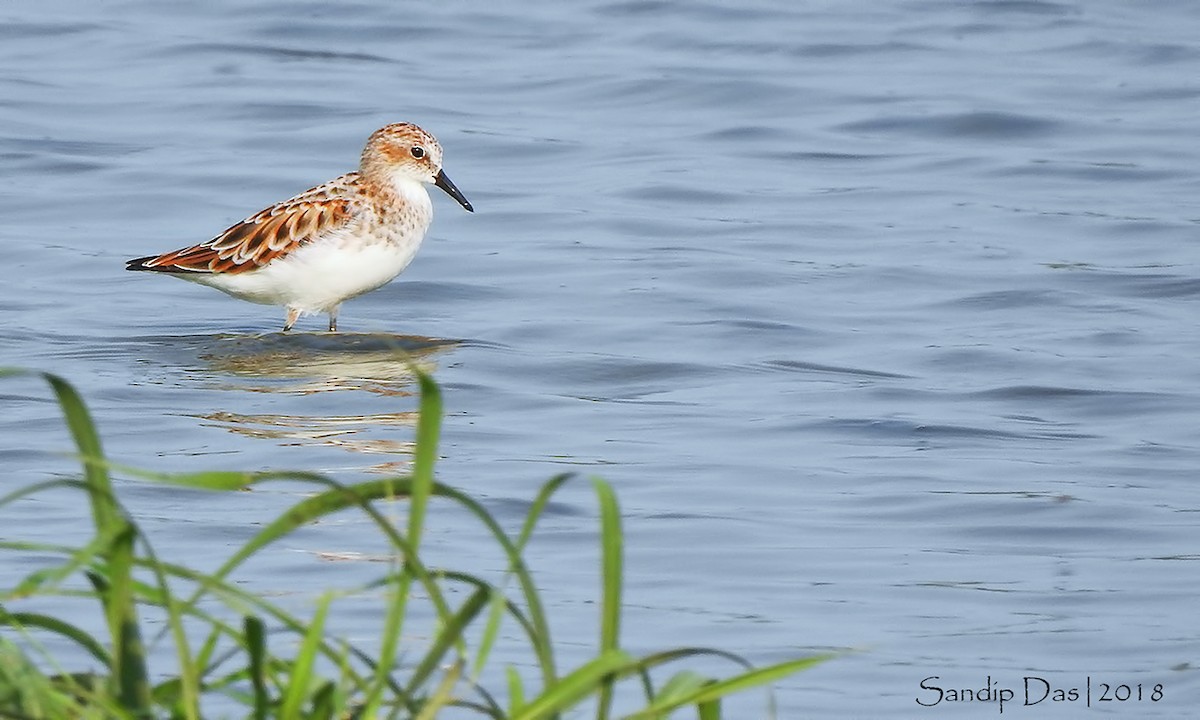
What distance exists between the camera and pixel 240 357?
1044 cm

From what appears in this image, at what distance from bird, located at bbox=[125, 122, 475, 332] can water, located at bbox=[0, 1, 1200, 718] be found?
0.32 metres

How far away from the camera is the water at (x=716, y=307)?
22.5 ft

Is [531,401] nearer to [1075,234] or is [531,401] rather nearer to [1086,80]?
[1075,234]

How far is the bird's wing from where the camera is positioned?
34.5 ft

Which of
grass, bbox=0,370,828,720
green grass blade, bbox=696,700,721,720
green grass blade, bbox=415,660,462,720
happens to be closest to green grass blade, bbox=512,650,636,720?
grass, bbox=0,370,828,720

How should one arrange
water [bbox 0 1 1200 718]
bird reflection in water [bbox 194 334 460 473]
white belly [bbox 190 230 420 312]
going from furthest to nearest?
white belly [bbox 190 230 420 312], bird reflection in water [bbox 194 334 460 473], water [bbox 0 1 1200 718]

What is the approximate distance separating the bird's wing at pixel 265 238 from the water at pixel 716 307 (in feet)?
1.40

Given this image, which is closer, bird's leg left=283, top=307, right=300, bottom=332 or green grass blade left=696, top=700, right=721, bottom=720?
green grass blade left=696, top=700, right=721, bottom=720

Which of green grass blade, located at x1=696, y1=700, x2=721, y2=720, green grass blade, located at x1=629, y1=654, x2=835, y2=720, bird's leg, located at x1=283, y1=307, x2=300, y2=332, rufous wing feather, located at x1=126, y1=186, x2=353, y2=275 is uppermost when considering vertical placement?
rufous wing feather, located at x1=126, y1=186, x2=353, y2=275

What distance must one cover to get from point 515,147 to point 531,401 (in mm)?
6582

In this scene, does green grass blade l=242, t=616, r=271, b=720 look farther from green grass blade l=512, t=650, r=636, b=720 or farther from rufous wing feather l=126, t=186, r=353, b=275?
rufous wing feather l=126, t=186, r=353, b=275

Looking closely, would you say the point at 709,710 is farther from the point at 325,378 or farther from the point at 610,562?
the point at 325,378

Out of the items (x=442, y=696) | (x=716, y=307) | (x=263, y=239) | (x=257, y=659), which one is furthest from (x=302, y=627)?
(x=716, y=307)

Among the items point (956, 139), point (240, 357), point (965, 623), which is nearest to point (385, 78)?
point (956, 139)
